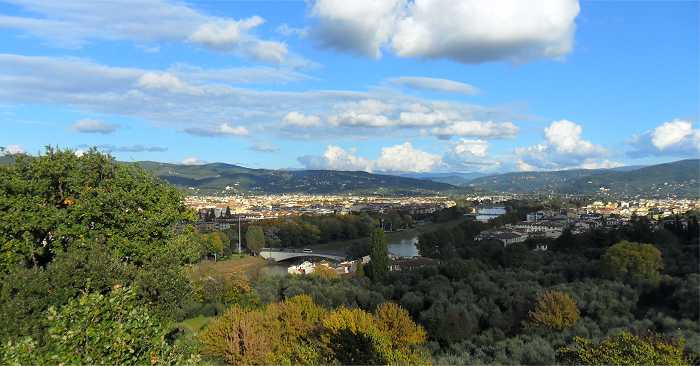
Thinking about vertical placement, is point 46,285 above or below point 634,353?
above

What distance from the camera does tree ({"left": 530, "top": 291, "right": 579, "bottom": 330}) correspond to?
20.7 meters

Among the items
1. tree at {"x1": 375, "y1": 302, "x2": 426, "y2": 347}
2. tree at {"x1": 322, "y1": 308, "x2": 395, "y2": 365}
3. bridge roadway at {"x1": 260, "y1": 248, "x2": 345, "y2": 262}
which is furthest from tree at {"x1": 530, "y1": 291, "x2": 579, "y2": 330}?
bridge roadway at {"x1": 260, "y1": 248, "x2": 345, "y2": 262}

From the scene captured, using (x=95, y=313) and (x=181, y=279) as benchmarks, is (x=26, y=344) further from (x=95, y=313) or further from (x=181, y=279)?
(x=181, y=279)

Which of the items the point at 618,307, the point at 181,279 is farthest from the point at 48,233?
the point at 618,307

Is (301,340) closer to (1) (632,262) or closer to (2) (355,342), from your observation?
(2) (355,342)

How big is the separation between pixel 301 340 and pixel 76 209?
7274 mm

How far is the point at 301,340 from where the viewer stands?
15.8 meters

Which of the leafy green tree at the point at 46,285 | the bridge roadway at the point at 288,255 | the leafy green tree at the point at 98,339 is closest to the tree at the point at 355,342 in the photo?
the leafy green tree at the point at 46,285

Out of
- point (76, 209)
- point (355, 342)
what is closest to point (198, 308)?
point (76, 209)

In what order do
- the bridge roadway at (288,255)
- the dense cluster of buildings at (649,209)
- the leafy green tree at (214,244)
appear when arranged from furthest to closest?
the dense cluster of buildings at (649,209) < the bridge roadway at (288,255) < the leafy green tree at (214,244)

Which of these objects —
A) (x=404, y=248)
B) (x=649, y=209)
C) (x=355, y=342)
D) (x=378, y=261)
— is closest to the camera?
(x=355, y=342)

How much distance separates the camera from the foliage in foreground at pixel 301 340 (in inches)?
487

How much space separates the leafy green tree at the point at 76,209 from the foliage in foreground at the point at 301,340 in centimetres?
327

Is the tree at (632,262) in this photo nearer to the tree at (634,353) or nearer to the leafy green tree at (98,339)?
the tree at (634,353)
